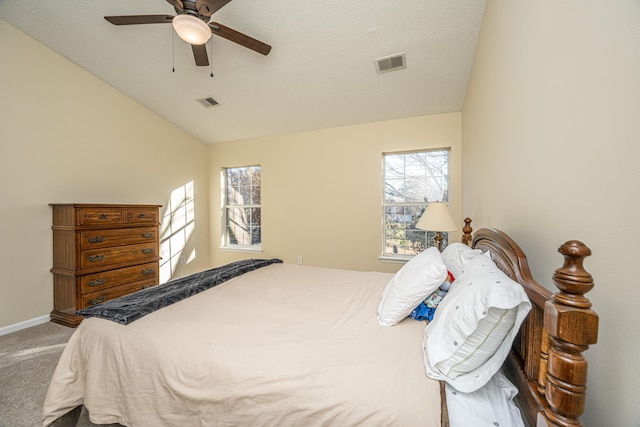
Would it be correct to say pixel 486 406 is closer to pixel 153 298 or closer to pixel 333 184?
pixel 153 298

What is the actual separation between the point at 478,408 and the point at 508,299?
36cm

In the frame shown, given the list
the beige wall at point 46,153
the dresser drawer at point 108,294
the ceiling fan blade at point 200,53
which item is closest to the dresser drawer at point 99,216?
the beige wall at point 46,153

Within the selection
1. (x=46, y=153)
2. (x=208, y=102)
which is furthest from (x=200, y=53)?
(x=46, y=153)

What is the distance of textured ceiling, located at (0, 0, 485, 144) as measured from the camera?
213 centimetres

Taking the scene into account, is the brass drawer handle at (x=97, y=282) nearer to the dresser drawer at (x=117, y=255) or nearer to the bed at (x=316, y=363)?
the dresser drawer at (x=117, y=255)

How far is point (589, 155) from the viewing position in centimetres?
73

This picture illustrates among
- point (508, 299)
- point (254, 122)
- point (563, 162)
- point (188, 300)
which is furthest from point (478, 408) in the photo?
point (254, 122)

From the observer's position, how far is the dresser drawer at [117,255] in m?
2.69

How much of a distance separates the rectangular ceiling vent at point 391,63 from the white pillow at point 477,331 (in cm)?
236

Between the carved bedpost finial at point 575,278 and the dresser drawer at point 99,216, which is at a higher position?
the dresser drawer at point 99,216

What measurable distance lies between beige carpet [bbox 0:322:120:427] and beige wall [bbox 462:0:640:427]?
93.6 inches

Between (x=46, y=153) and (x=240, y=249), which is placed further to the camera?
(x=240, y=249)

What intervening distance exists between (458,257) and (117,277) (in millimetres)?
3549

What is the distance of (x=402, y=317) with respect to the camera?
4.17 ft
